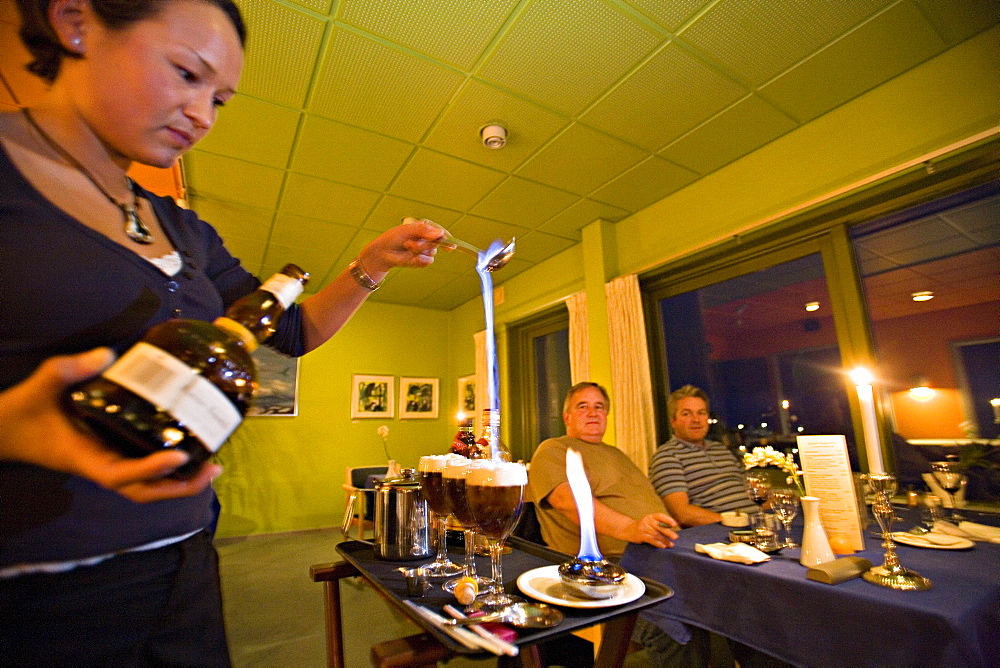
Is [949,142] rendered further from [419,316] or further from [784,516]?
[419,316]

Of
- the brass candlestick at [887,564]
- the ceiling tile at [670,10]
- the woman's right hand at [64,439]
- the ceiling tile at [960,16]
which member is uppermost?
the ceiling tile at [670,10]

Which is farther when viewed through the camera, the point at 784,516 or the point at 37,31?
the point at 784,516

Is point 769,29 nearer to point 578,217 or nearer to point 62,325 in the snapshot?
point 578,217

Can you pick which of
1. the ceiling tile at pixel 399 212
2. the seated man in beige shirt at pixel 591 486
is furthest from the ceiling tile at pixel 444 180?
the seated man in beige shirt at pixel 591 486

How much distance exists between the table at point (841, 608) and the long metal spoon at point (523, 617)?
81 centimetres

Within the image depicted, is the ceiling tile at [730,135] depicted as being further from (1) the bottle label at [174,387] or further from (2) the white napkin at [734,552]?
(1) the bottle label at [174,387]

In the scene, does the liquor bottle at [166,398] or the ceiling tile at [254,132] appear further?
the ceiling tile at [254,132]

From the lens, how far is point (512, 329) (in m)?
5.70

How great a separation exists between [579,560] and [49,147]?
3.59 ft

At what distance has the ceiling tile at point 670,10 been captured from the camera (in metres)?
2.07

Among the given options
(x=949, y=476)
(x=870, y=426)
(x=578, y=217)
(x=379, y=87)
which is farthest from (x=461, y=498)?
(x=578, y=217)

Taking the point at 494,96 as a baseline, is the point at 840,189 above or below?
below

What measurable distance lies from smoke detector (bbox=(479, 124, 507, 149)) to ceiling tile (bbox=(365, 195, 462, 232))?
3.23 feet

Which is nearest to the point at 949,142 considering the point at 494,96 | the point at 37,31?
the point at 494,96
